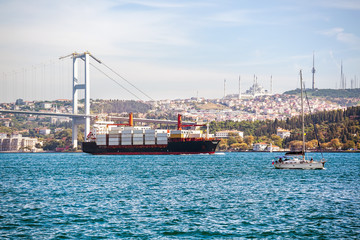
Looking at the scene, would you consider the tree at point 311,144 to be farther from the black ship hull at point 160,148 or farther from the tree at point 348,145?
the black ship hull at point 160,148

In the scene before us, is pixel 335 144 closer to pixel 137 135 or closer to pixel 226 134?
pixel 226 134

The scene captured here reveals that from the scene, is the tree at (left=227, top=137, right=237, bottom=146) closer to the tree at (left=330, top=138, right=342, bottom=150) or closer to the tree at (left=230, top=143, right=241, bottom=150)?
the tree at (left=230, top=143, right=241, bottom=150)

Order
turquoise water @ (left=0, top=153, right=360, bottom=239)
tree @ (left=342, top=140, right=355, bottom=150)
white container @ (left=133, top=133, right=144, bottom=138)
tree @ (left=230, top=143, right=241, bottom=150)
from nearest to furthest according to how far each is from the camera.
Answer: turquoise water @ (left=0, top=153, right=360, bottom=239) < white container @ (left=133, top=133, right=144, bottom=138) < tree @ (left=342, top=140, right=355, bottom=150) < tree @ (left=230, top=143, right=241, bottom=150)

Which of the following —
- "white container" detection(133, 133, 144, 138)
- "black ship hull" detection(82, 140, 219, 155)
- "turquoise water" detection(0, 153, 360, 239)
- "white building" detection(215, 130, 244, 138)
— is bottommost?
"turquoise water" detection(0, 153, 360, 239)

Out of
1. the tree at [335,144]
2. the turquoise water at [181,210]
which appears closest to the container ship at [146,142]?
the tree at [335,144]

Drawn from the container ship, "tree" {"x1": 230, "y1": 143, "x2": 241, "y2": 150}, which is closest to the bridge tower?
the container ship

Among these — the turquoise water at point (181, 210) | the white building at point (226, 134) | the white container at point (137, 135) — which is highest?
the white building at point (226, 134)

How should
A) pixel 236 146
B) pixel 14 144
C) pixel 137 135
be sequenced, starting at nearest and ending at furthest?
pixel 137 135
pixel 236 146
pixel 14 144

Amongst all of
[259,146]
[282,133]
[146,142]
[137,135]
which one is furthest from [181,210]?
[282,133]

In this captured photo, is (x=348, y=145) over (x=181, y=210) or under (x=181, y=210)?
over
